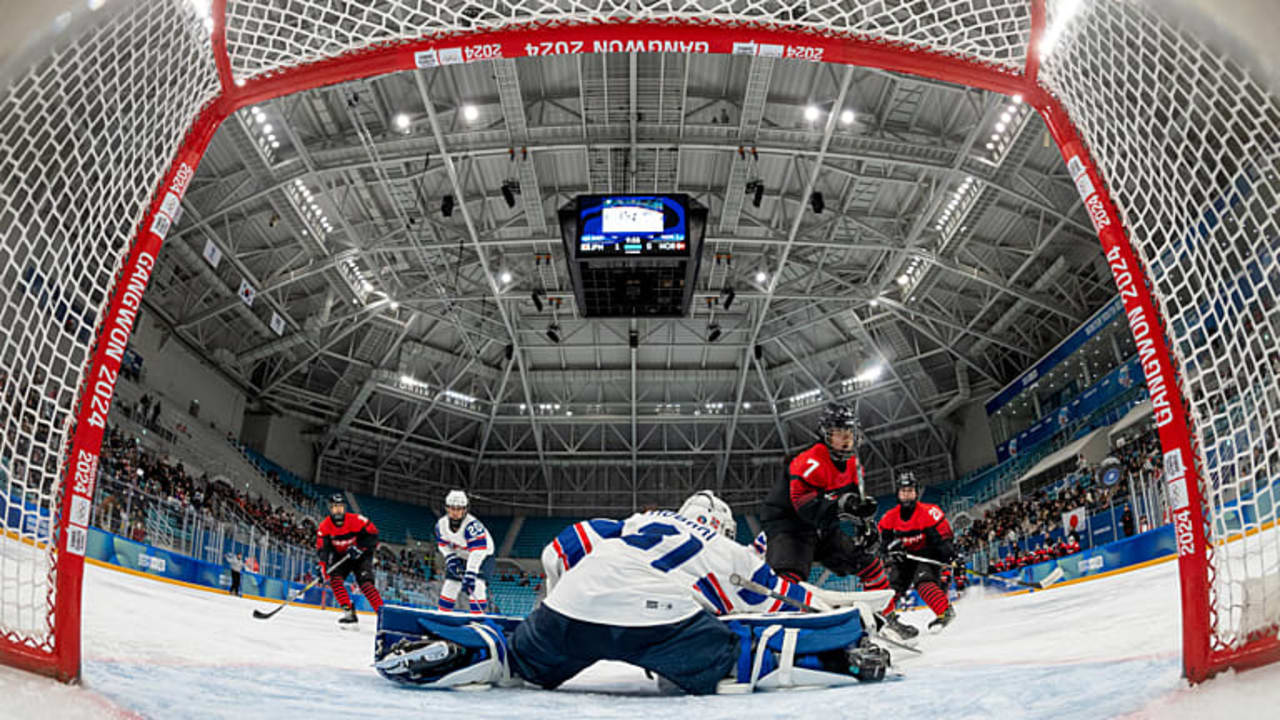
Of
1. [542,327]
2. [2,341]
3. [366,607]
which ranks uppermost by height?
[542,327]

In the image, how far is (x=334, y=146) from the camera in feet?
42.4

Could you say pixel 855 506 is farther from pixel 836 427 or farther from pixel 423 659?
pixel 423 659

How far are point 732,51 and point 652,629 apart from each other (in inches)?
89.0

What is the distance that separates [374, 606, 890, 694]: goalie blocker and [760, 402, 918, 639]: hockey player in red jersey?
1.12m

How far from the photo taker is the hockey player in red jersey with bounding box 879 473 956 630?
17.8 feet

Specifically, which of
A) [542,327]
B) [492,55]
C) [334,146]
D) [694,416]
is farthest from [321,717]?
[694,416]

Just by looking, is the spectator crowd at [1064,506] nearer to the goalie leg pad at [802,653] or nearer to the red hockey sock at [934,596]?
the red hockey sock at [934,596]

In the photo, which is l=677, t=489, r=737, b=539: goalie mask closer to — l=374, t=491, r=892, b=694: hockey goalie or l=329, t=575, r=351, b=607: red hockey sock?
l=374, t=491, r=892, b=694: hockey goalie

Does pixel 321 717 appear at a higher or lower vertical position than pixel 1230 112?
lower

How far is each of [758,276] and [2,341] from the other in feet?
51.4

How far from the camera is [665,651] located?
9.25 feet

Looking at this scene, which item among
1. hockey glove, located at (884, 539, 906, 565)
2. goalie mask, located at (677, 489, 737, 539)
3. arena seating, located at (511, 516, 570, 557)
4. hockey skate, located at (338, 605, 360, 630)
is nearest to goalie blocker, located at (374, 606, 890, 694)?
goalie mask, located at (677, 489, 737, 539)

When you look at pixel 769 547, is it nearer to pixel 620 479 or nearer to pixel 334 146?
pixel 334 146

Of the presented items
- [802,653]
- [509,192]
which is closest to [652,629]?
[802,653]
